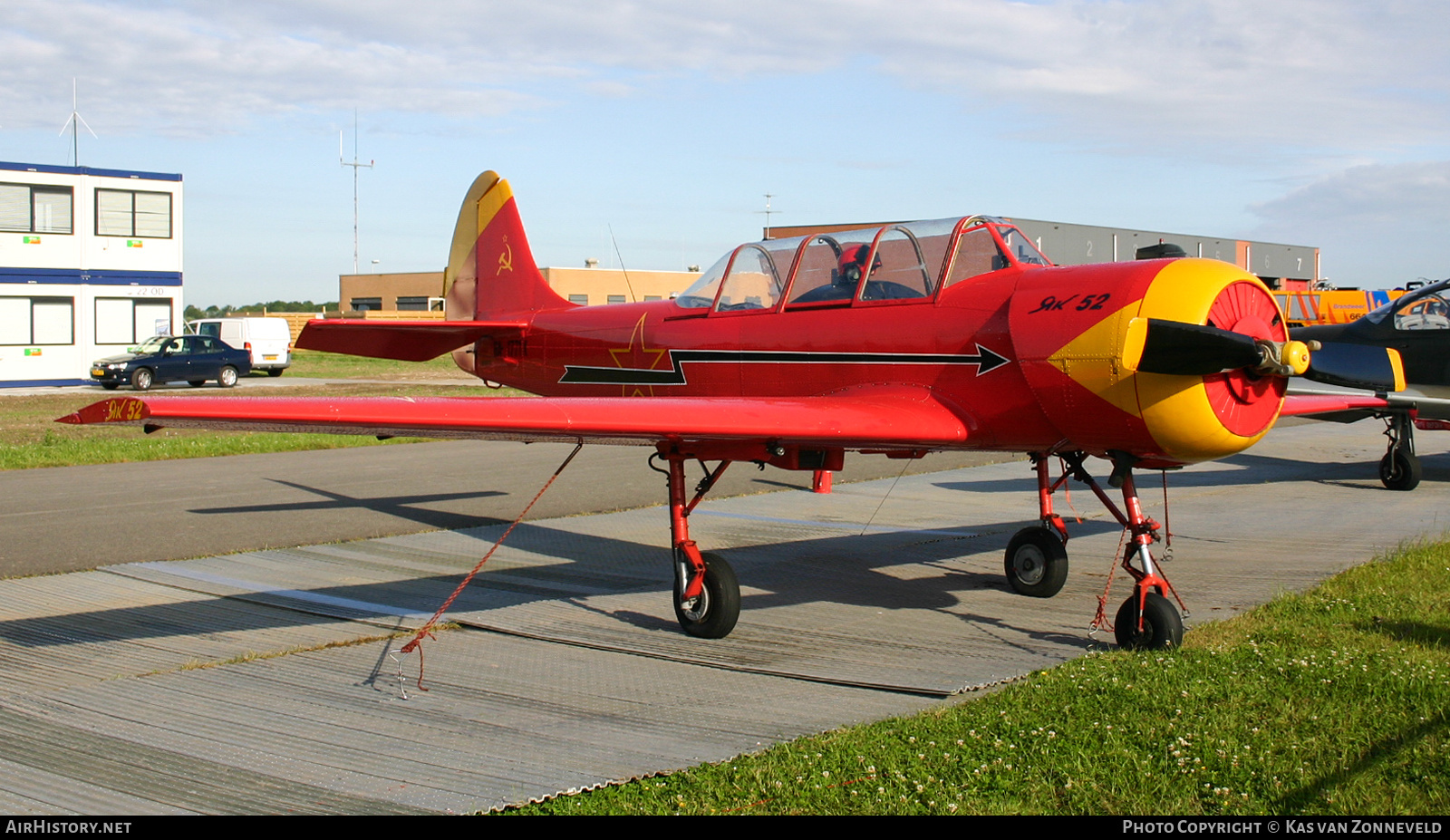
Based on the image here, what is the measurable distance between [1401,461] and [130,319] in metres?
34.2

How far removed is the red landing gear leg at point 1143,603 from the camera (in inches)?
236

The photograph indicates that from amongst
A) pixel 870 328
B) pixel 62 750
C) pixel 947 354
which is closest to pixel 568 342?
pixel 870 328

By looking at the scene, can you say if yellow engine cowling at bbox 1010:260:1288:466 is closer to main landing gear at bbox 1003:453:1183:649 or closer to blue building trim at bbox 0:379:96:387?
Result: main landing gear at bbox 1003:453:1183:649

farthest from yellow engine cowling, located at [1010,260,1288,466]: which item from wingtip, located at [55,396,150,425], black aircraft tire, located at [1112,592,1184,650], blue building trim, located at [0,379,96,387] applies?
blue building trim, located at [0,379,96,387]

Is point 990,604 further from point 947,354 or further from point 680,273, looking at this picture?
point 680,273

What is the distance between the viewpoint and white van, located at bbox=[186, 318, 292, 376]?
38000 mm

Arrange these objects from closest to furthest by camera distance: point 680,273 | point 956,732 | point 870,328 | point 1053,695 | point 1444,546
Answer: point 956,732
point 1053,695
point 870,328
point 1444,546
point 680,273

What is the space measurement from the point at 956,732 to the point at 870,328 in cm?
300

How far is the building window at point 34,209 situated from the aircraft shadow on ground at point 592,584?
96.2 ft

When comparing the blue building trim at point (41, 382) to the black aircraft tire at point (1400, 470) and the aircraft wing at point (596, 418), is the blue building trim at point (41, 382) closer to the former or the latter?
the aircraft wing at point (596, 418)

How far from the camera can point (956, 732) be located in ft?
15.2

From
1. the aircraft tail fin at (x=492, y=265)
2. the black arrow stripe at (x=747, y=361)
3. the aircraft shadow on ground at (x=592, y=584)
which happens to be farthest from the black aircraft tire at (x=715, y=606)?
the aircraft tail fin at (x=492, y=265)

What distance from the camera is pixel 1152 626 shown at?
19.8 ft

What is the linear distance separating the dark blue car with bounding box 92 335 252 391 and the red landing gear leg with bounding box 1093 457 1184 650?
30848 mm
